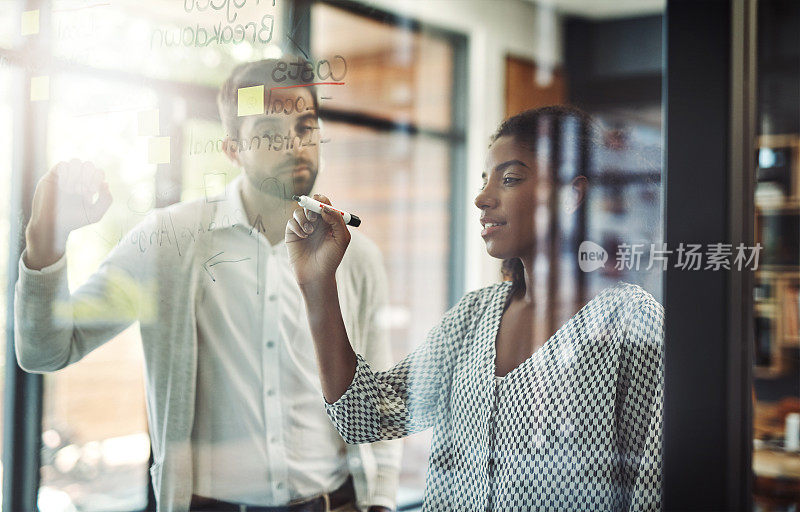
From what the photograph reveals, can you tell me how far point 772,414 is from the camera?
104cm

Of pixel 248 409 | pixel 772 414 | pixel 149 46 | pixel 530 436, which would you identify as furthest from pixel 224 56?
pixel 772 414

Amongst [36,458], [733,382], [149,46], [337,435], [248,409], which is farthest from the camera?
[36,458]

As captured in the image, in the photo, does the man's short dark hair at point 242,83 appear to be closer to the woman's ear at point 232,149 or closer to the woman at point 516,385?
the woman's ear at point 232,149

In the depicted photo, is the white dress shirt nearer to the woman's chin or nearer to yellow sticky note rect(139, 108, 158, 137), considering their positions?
yellow sticky note rect(139, 108, 158, 137)

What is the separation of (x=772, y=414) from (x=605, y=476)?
0.80 ft

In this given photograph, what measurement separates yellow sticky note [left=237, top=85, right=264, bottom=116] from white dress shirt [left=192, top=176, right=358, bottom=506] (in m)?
0.14

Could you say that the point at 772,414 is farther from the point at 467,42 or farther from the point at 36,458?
the point at 36,458

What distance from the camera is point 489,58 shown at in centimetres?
122

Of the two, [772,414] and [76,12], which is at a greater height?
[76,12]

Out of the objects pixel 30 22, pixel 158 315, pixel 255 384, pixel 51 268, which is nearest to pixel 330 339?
pixel 255 384

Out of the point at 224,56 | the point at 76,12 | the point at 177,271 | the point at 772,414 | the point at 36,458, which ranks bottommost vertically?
the point at 36,458

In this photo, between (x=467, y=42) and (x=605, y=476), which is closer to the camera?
(x=605, y=476)

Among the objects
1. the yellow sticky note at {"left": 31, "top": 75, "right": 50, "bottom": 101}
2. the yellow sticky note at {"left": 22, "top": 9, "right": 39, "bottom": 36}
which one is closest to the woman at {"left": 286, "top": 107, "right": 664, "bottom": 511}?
the yellow sticky note at {"left": 31, "top": 75, "right": 50, "bottom": 101}

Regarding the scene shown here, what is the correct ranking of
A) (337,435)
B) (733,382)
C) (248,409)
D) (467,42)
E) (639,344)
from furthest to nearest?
(248,409), (337,435), (467,42), (639,344), (733,382)
